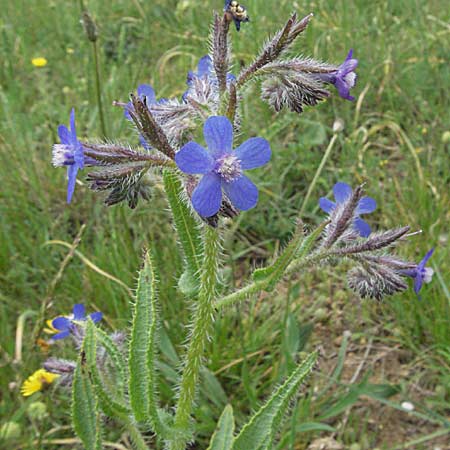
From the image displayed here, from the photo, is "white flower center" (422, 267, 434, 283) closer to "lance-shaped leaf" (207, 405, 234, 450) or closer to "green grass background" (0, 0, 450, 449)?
"green grass background" (0, 0, 450, 449)

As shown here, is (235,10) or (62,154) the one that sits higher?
(235,10)

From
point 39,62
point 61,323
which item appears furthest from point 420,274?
point 39,62

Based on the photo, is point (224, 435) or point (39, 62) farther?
point (39, 62)

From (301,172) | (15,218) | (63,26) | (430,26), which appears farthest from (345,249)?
(63,26)

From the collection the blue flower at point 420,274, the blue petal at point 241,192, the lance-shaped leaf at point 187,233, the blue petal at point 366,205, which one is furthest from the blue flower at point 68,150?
the blue flower at point 420,274

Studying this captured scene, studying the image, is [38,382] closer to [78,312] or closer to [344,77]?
[78,312]

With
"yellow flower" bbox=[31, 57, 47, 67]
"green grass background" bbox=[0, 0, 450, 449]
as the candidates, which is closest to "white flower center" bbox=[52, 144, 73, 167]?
"green grass background" bbox=[0, 0, 450, 449]

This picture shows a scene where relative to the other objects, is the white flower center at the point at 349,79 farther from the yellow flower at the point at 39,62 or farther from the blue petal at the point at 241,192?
the yellow flower at the point at 39,62
